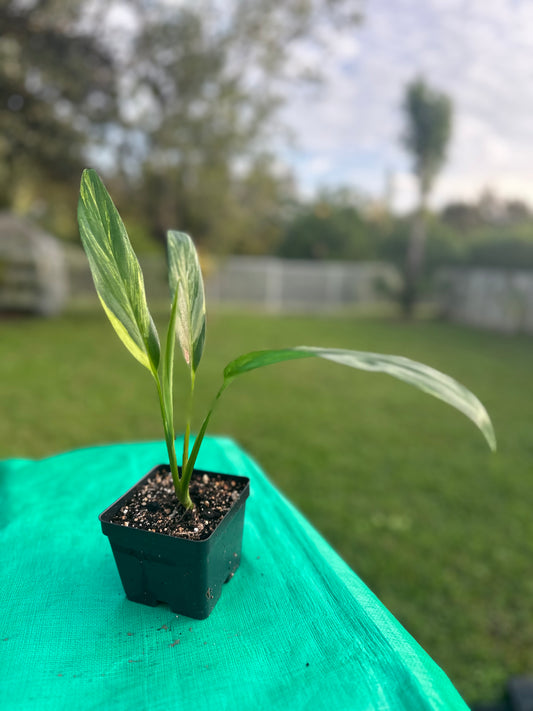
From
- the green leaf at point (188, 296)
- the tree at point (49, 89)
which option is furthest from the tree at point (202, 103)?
the green leaf at point (188, 296)

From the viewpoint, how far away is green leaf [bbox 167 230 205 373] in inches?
28.8

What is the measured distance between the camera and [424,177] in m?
10.3

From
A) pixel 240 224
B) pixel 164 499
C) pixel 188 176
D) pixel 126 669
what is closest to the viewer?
pixel 126 669

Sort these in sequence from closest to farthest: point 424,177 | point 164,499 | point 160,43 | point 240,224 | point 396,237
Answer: point 164,499, point 160,43, point 240,224, point 424,177, point 396,237

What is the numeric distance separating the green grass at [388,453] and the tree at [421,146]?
14.4ft

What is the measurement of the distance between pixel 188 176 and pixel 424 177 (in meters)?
5.47

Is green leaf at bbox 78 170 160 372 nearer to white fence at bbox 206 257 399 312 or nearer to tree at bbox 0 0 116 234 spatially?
tree at bbox 0 0 116 234

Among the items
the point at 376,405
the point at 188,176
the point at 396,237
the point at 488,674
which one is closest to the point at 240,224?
the point at 188,176

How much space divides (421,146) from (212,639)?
37.0 feet

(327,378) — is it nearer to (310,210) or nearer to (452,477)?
(452,477)

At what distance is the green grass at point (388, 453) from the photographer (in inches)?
68.3

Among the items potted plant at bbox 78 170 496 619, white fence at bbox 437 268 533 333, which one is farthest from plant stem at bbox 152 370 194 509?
white fence at bbox 437 268 533 333

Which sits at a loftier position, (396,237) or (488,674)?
(396,237)

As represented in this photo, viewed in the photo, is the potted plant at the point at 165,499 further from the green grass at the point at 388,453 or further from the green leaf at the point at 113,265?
the green grass at the point at 388,453
